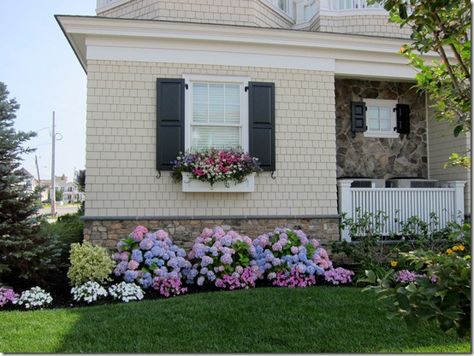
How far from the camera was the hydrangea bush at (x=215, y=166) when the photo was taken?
655 centimetres

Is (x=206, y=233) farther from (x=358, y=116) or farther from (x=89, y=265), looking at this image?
(x=358, y=116)

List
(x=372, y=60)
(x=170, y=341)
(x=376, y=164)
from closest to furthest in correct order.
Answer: (x=170, y=341)
(x=372, y=60)
(x=376, y=164)

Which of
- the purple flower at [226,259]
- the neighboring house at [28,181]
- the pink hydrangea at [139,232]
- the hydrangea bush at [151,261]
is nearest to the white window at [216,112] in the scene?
the pink hydrangea at [139,232]

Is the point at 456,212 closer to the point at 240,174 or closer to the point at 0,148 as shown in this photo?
the point at 240,174

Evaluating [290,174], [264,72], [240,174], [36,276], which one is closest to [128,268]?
[36,276]

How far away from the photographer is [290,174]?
23.8 ft

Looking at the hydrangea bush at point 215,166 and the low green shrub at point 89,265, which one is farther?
the hydrangea bush at point 215,166

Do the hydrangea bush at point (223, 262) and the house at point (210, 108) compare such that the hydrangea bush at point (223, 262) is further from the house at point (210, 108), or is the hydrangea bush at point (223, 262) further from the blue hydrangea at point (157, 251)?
the house at point (210, 108)

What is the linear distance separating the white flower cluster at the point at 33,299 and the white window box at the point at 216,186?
2.32 meters

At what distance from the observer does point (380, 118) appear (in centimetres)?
905

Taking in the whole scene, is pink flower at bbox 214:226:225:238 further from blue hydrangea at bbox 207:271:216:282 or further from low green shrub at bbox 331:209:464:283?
low green shrub at bbox 331:209:464:283

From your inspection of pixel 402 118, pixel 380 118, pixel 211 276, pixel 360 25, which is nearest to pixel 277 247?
pixel 211 276

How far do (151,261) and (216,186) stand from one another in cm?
148

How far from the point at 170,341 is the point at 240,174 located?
126 inches
